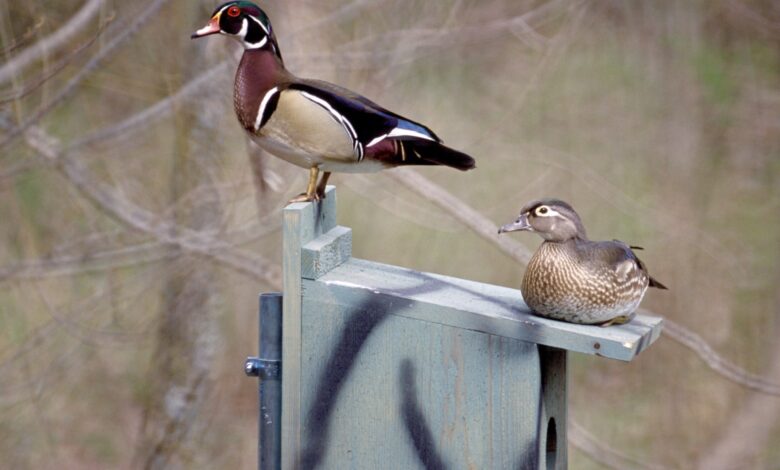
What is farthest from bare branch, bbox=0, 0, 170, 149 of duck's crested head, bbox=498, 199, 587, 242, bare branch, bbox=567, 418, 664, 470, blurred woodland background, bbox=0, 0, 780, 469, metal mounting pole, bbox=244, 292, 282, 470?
bare branch, bbox=567, 418, 664, 470

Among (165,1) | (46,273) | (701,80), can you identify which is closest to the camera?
(165,1)

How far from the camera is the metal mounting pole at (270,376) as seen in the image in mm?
3178

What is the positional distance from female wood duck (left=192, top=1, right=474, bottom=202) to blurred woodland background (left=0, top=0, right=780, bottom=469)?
4.43 feet

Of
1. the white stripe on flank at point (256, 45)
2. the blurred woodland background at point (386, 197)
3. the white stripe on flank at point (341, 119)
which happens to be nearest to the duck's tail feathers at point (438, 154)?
the white stripe on flank at point (341, 119)

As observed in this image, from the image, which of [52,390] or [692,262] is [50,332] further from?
[692,262]

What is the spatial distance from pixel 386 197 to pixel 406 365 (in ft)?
6.11

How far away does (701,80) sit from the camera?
509 centimetres

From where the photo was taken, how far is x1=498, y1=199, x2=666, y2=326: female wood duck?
2920mm

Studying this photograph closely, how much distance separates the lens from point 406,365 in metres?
3.09

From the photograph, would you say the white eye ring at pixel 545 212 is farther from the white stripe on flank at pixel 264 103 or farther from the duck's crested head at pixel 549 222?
the white stripe on flank at pixel 264 103

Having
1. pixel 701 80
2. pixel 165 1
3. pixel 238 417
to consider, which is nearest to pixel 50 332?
pixel 238 417

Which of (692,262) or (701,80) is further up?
(701,80)

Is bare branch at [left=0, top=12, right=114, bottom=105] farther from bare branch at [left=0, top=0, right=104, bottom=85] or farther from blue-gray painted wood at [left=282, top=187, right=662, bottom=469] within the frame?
blue-gray painted wood at [left=282, top=187, right=662, bottom=469]

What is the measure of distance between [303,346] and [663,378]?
246 centimetres
